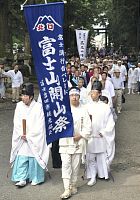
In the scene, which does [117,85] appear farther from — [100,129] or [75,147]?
[75,147]

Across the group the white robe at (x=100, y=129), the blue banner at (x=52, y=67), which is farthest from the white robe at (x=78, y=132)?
the white robe at (x=100, y=129)

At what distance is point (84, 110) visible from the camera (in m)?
6.71

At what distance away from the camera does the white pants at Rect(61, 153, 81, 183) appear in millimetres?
6422

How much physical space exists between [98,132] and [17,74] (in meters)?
11.0

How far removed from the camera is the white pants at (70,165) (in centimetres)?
642

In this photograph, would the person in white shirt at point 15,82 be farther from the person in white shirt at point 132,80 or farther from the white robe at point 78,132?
the white robe at point 78,132

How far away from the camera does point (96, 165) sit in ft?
24.1

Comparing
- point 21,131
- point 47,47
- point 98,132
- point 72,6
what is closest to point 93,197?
point 98,132

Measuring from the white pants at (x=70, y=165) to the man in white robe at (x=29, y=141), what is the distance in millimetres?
624

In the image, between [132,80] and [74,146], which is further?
[132,80]

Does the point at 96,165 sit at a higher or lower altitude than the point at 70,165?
lower

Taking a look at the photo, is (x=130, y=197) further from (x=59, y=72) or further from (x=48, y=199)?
(x=59, y=72)

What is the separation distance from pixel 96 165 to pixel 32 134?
1.23 metres

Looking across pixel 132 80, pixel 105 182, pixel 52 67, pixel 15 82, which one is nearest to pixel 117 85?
pixel 15 82
